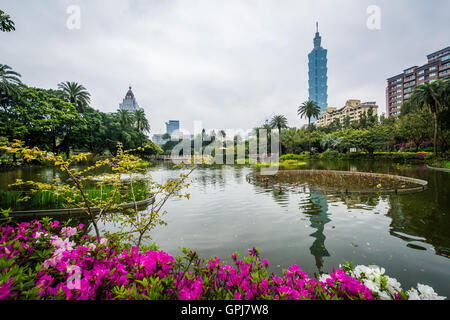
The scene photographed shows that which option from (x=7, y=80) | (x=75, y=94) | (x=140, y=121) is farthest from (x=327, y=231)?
(x=140, y=121)

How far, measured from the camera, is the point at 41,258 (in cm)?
203

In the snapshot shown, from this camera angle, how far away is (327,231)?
588 cm

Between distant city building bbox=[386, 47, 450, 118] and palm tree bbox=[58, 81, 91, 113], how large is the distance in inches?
3590

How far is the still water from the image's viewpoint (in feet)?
14.0

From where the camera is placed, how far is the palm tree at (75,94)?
1437 inches

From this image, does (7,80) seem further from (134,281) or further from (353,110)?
(353,110)

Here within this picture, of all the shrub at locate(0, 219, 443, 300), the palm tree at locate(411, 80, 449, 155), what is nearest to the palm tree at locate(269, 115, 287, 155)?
the palm tree at locate(411, 80, 449, 155)

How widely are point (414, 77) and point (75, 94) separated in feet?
392

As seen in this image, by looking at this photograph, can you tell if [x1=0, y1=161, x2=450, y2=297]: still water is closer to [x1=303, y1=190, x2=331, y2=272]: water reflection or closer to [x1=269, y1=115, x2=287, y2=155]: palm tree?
[x1=303, y1=190, x2=331, y2=272]: water reflection

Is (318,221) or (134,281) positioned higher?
(134,281)

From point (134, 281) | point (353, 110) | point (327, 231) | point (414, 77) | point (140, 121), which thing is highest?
point (414, 77)

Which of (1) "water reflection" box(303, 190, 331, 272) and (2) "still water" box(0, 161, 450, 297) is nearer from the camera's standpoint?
(2) "still water" box(0, 161, 450, 297)
